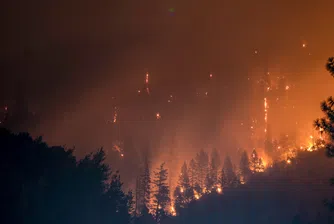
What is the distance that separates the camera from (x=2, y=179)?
43.3ft

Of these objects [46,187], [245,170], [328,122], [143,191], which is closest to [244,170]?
[245,170]

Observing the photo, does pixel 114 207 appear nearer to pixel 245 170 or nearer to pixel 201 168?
pixel 245 170

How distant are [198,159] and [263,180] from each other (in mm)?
26313

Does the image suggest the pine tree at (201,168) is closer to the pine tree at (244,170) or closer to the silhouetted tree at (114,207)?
the pine tree at (244,170)

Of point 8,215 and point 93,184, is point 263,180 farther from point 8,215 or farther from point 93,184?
point 8,215

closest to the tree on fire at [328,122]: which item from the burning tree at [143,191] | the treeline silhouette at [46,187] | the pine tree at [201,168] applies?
the treeline silhouette at [46,187]

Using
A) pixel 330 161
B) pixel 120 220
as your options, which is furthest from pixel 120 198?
pixel 330 161

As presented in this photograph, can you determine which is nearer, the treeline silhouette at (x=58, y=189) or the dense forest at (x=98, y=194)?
the treeline silhouette at (x=58, y=189)

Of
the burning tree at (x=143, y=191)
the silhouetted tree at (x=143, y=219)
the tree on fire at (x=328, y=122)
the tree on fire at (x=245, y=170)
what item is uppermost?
the tree on fire at (x=245, y=170)

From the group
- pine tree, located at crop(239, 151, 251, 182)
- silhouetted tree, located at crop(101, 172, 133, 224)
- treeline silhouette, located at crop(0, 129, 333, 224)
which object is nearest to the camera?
treeline silhouette, located at crop(0, 129, 333, 224)

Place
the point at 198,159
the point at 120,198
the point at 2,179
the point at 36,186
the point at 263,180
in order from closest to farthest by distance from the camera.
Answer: the point at 2,179
the point at 36,186
the point at 120,198
the point at 263,180
the point at 198,159

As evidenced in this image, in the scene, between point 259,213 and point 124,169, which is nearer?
point 259,213

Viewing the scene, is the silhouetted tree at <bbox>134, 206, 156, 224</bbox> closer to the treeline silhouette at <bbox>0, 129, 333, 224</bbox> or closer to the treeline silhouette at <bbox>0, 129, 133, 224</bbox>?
the treeline silhouette at <bbox>0, 129, 333, 224</bbox>

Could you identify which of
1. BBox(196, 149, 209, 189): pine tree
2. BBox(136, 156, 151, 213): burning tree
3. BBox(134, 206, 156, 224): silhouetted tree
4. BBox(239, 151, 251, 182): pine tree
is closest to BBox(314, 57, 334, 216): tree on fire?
BBox(134, 206, 156, 224): silhouetted tree
